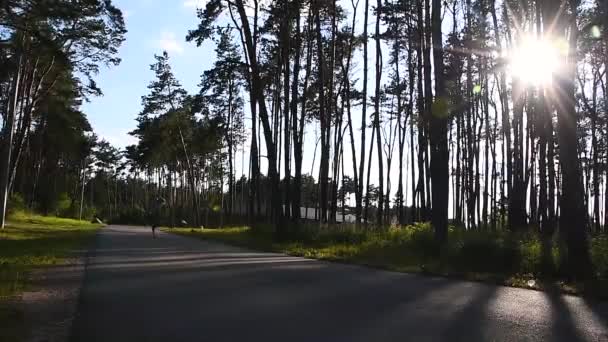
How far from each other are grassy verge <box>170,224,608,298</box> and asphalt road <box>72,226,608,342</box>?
40.5 inches

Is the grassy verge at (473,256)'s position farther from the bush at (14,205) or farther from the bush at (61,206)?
the bush at (61,206)

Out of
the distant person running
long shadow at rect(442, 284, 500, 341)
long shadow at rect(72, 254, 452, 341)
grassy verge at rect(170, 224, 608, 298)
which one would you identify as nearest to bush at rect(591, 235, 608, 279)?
grassy verge at rect(170, 224, 608, 298)

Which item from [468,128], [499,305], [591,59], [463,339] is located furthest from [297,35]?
[463,339]

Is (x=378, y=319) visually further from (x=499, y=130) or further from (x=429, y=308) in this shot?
(x=499, y=130)

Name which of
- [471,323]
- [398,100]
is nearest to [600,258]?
[471,323]

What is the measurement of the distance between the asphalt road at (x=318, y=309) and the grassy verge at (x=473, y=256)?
3.37ft

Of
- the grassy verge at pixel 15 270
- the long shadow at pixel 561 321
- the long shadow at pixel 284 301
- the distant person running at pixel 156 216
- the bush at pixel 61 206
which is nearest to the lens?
the long shadow at pixel 561 321

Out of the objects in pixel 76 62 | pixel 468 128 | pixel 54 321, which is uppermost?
pixel 76 62

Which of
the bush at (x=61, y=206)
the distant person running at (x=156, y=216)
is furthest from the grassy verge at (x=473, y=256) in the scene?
the bush at (x=61, y=206)

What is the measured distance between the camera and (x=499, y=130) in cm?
3991

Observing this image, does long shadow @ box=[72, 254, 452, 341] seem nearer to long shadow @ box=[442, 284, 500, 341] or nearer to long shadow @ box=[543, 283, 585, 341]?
long shadow @ box=[442, 284, 500, 341]

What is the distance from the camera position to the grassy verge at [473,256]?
11.1 metres

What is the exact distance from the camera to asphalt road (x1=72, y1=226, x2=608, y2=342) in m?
6.31

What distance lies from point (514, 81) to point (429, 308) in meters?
Result: 25.1
